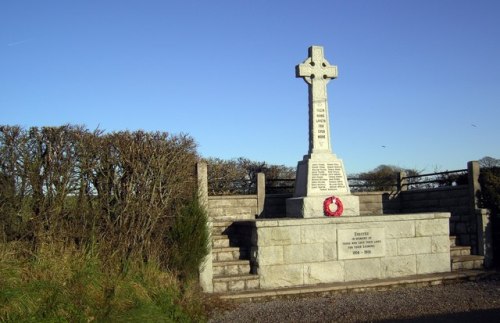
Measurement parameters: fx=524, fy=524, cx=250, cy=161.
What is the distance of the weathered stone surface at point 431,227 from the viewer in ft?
36.8

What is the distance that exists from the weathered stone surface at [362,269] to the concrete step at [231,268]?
2037mm

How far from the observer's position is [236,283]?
9.51 metres

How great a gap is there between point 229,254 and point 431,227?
4469mm

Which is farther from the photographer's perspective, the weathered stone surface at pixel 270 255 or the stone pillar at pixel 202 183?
the weathered stone surface at pixel 270 255

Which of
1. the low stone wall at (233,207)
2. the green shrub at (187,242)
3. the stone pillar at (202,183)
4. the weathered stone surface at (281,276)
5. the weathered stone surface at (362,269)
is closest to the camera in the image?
the green shrub at (187,242)

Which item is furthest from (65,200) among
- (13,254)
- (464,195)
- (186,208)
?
(464,195)

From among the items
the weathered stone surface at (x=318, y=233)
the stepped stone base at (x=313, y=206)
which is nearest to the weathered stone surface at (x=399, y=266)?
the weathered stone surface at (x=318, y=233)

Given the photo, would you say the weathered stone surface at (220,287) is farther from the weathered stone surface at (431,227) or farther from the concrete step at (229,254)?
the weathered stone surface at (431,227)

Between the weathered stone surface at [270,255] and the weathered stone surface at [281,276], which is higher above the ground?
the weathered stone surface at [270,255]

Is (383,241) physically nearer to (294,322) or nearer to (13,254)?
(294,322)

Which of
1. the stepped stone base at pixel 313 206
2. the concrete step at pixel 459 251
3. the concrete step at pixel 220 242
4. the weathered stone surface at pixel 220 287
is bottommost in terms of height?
the weathered stone surface at pixel 220 287

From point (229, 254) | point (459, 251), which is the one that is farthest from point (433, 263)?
point (229, 254)

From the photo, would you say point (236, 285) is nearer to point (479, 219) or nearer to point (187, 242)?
point (187, 242)

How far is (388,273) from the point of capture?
1080 cm
